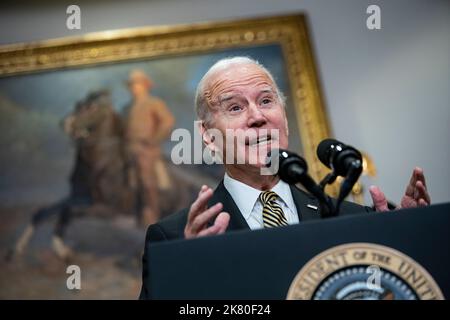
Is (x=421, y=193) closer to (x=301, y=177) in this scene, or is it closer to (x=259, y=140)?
(x=301, y=177)

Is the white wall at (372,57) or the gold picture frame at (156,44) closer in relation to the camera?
the white wall at (372,57)

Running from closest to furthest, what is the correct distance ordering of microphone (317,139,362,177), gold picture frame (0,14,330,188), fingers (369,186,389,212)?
microphone (317,139,362,177)
fingers (369,186,389,212)
gold picture frame (0,14,330,188)

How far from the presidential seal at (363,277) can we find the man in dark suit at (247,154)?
537mm

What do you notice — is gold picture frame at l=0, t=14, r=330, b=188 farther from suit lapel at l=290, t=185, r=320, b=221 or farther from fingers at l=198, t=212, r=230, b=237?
fingers at l=198, t=212, r=230, b=237

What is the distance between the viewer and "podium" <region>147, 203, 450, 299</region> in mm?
1179

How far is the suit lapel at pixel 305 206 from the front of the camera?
1.90 m

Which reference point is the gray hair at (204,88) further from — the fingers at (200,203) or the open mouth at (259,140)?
the fingers at (200,203)

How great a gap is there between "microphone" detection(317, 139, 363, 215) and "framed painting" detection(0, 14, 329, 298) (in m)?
2.91

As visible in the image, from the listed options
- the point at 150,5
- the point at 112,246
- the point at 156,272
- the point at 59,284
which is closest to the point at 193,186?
the point at 112,246

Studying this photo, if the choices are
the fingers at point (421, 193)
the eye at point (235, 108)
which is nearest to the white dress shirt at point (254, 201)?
the eye at point (235, 108)

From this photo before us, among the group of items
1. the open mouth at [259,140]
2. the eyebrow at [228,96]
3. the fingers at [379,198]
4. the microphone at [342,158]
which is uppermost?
the eyebrow at [228,96]

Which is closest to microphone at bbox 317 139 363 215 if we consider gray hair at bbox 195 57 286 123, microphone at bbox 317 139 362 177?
microphone at bbox 317 139 362 177
